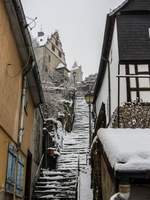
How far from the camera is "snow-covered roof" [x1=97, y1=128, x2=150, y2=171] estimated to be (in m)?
5.81

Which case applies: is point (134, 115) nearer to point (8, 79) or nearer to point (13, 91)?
point (13, 91)

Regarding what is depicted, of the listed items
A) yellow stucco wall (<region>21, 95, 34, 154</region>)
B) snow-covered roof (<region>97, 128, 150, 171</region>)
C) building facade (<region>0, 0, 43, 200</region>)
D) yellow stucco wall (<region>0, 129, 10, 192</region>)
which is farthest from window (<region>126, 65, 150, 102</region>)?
yellow stucco wall (<region>0, 129, 10, 192</region>)

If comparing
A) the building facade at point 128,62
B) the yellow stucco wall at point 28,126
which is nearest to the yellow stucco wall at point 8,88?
the yellow stucco wall at point 28,126

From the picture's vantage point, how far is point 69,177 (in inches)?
606

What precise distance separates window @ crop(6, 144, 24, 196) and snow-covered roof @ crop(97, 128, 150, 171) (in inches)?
127

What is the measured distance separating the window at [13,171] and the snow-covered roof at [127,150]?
10.6 ft

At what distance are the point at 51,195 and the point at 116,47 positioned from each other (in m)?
6.66

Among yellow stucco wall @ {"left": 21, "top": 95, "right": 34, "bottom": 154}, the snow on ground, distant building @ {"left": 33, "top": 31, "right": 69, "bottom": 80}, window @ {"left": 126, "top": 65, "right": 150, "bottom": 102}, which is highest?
distant building @ {"left": 33, "top": 31, "right": 69, "bottom": 80}

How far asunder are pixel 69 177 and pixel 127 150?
960cm

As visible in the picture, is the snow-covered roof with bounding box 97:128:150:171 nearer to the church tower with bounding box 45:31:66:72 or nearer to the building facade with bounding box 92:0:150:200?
the building facade with bounding box 92:0:150:200

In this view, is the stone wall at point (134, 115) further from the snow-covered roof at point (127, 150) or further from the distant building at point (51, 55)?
the distant building at point (51, 55)

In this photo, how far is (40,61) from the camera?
49.8 meters

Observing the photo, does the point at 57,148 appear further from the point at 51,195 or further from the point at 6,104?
the point at 6,104

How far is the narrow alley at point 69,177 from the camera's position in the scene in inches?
548
